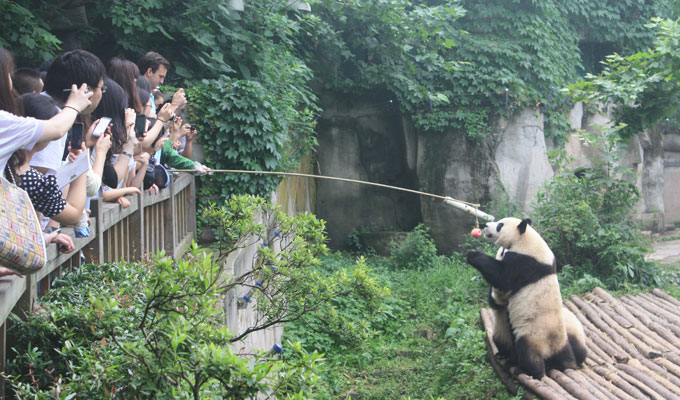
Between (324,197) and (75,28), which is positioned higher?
(75,28)

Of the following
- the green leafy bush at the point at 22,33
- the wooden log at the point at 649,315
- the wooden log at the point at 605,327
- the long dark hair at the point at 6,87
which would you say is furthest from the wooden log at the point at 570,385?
the green leafy bush at the point at 22,33

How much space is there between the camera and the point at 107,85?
149 inches

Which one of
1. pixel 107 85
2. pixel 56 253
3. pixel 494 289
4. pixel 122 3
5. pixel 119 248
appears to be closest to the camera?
pixel 56 253

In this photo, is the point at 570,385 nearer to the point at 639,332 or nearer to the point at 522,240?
the point at 522,240

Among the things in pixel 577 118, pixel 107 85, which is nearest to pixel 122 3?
pixel 107 85

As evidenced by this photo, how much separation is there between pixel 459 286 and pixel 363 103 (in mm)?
4619

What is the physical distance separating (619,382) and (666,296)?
127 inches

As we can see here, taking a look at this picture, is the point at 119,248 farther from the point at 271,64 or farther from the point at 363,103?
the point at 363,103

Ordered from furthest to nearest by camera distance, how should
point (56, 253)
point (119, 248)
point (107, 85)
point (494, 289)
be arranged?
1. point (494, 289)
2. point (107, 85)
3. point (119, 248)
4. point (56, 253)

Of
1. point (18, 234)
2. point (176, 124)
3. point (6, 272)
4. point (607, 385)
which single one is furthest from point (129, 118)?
point (607, 385)

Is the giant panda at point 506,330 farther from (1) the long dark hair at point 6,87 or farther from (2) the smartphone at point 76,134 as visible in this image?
(1) the long dark hair at point 6,87

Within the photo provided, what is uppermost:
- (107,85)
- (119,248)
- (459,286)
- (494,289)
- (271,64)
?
(271,64)

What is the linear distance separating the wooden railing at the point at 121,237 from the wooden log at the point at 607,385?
131 inches

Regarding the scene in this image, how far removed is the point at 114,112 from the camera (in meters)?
3.77
